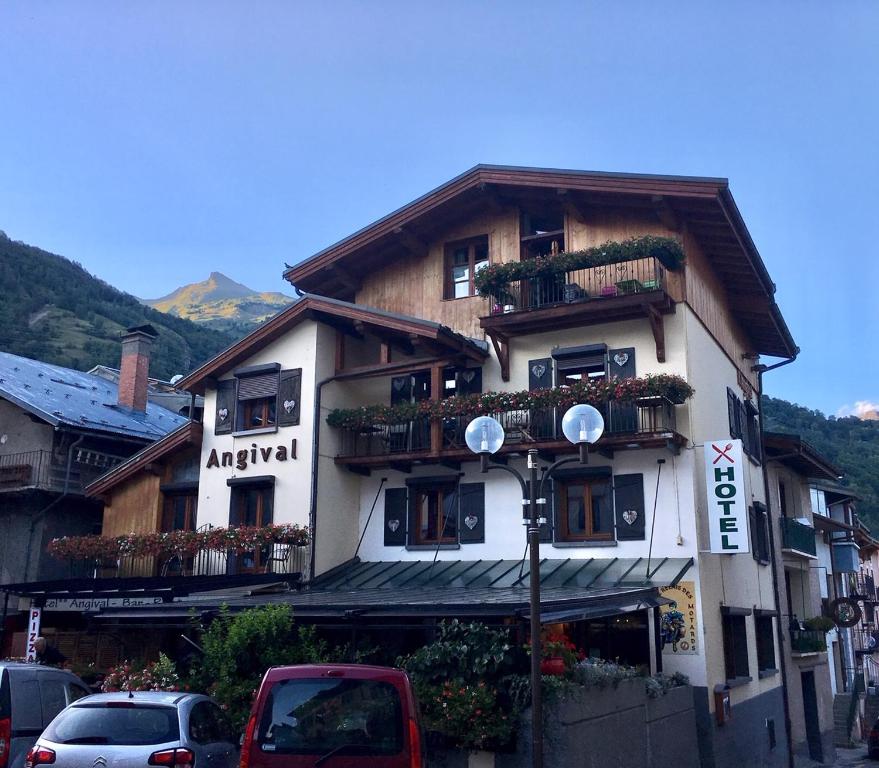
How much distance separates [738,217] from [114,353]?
206 feet

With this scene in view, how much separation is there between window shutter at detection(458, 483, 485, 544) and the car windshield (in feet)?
37.7

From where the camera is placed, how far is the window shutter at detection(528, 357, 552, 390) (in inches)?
835

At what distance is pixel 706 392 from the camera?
2136 cm

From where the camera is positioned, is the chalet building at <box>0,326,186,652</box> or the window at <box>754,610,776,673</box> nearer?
the window at <box>754,610,776,673</box>

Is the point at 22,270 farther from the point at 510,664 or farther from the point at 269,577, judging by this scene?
the point at 510,664

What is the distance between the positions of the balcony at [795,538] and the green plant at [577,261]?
10706mm

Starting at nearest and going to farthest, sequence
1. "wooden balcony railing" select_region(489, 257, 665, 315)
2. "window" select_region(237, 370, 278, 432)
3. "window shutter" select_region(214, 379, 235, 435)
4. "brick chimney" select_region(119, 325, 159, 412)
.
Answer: "wooden balcony railing" select_region(489, 257, 665, 315) < "window" select_region(237, 370, 278, 432) < "window shutter" select_region(214, 379, 235, 435) < "brick chimney" select_region(119, 325, 159, 412)

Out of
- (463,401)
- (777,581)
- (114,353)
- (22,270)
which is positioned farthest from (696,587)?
(22,270)

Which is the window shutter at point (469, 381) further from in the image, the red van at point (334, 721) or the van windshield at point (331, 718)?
the van windshield at point (331, 718)

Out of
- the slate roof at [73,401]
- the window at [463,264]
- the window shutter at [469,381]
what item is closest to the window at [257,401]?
the window shutter at [469,381]

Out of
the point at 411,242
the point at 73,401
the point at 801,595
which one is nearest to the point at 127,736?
the point at 411,242

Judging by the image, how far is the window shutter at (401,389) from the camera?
906 inches

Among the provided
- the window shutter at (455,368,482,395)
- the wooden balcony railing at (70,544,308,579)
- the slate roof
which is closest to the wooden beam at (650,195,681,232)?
the window shutter at (455,368,482,395)

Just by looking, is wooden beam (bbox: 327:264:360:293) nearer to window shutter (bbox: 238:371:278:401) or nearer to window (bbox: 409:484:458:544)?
window shutter (bbox: 238:371:278:401)
